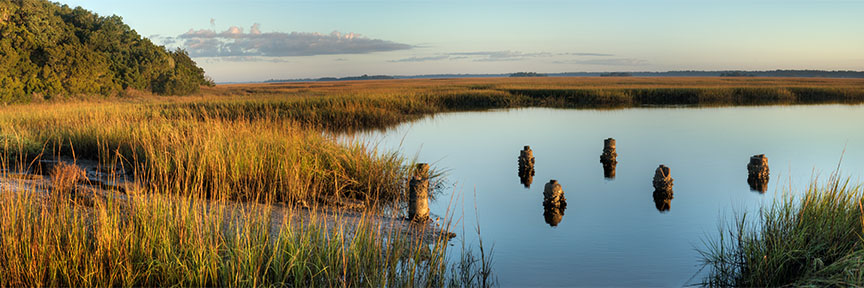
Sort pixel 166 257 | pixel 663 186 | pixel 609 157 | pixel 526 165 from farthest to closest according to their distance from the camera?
pixel 609 157
pixel 526 165
pixel 663 186
pixel 166 257

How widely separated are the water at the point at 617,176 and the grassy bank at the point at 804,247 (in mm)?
420

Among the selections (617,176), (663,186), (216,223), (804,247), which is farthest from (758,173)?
(216,223)

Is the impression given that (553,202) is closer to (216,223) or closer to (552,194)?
(552,194)

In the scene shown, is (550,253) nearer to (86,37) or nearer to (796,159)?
(796,159)

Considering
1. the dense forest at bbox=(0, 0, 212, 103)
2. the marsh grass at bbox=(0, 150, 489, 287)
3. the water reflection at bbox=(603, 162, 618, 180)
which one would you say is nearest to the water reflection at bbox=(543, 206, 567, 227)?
the water reflection at bbox=(603, 162, 618, 180)

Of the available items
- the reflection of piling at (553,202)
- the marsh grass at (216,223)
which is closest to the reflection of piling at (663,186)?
the reflection of piling at (553,202)

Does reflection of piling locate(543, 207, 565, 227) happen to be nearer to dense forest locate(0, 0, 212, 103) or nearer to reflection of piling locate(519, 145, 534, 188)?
reflection of piling locate(519, 145, 534, 188)

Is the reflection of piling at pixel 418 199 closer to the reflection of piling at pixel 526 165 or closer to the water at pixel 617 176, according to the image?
the water at pixel 617 176

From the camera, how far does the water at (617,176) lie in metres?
7.20

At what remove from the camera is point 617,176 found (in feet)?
44.6

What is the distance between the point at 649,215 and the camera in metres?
9.69

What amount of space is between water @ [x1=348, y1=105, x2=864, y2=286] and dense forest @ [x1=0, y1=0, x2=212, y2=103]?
54.7 feet

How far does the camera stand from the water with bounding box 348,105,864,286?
283 inches

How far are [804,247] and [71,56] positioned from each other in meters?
30.9
